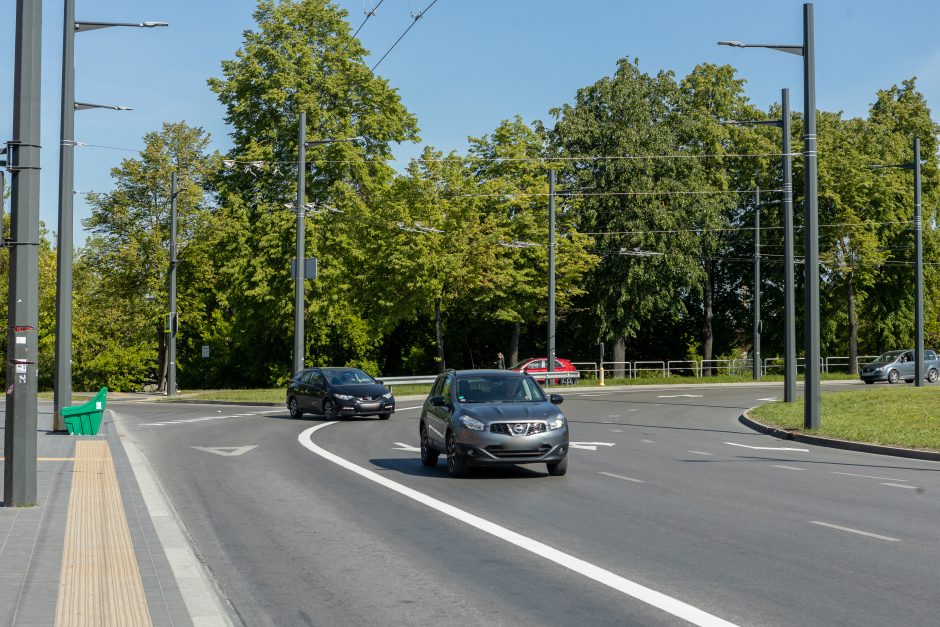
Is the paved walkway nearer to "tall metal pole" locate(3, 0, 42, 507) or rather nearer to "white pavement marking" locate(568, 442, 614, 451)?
"tall metal pole" locate(3, 0, 42, 507)

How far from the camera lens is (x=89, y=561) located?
8234mm

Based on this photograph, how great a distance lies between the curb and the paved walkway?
42.7 ft

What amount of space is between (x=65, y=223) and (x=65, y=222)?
0.03 meters

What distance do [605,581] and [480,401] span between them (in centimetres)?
785

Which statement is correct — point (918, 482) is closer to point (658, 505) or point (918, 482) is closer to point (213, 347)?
point (658, 505)

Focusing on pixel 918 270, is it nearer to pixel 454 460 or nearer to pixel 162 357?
pixel 454 460

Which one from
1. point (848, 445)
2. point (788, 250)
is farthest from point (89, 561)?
point (788, 250)

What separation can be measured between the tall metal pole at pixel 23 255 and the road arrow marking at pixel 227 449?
817cm

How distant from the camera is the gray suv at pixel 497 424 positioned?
1461cm

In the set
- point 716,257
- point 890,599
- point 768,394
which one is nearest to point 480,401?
point 890,599

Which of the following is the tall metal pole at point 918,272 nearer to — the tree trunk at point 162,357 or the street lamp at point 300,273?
the street lamp at point 300,273

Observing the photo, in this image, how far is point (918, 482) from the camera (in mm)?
14812

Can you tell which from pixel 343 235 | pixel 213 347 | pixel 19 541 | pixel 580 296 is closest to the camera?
pixel 19 541

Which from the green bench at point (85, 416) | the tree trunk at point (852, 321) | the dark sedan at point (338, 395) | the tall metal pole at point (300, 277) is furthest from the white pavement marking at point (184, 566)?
the tree trunk at point (852, 321)
